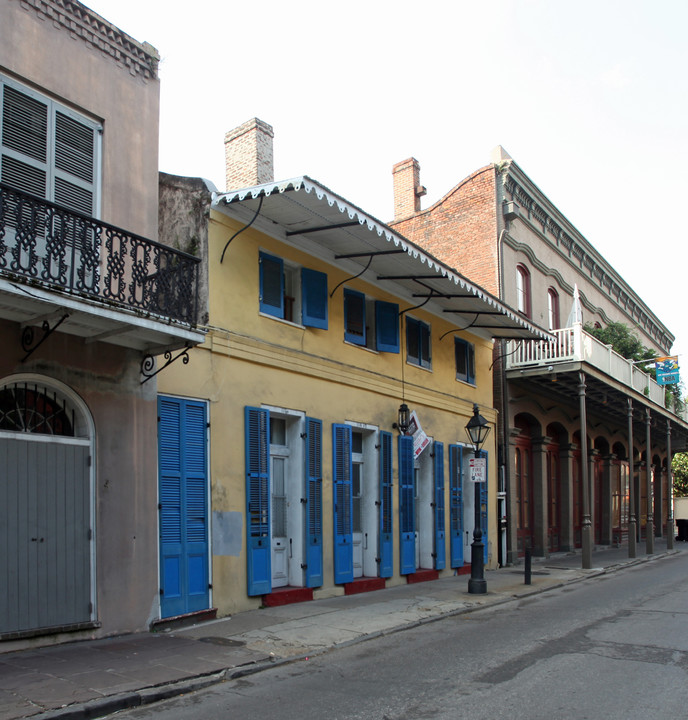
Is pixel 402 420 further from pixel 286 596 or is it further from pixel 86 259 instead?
pixel 86 259

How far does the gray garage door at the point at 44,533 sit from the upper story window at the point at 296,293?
4416 mm

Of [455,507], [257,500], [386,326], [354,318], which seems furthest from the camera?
[455,507]

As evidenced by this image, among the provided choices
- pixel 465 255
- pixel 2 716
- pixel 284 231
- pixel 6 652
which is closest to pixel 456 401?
pixel 465 255

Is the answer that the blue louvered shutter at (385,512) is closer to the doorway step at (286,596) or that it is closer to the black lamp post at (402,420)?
the black lamp post at (402,420)

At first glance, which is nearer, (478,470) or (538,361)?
(478,470)

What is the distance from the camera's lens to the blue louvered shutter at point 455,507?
55.3 feet

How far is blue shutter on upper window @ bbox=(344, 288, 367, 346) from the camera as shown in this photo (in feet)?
46.3

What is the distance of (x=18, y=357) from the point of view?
8.34 metres

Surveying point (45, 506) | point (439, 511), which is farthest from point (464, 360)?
point (45, 506)

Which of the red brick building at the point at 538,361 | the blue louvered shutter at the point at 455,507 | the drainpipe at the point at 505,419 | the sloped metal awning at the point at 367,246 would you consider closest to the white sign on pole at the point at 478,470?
the blue louvered shutter at the point at 455,507

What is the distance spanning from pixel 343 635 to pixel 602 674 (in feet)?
11.0

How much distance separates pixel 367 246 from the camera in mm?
13336

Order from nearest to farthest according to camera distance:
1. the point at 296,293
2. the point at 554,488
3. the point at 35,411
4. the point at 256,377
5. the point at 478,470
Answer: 1. the point at 35,411
2. the point at 256,377
3. the point at 296,293
4. the point at 478,470
5. the point at 554,488

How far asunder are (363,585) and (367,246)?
603cm
